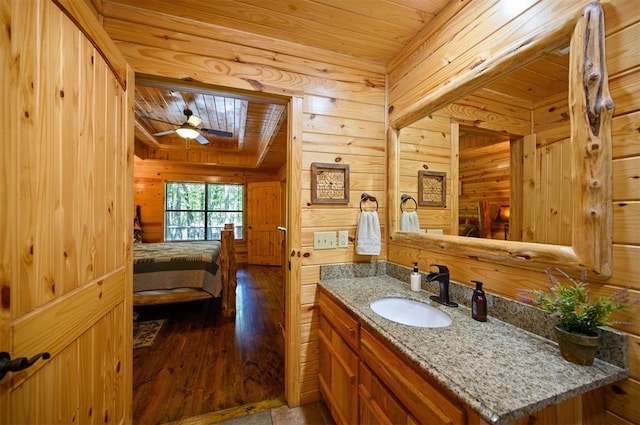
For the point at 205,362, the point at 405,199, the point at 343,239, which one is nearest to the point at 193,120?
the point at 343,239

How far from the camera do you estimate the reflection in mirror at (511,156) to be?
89 centimetres

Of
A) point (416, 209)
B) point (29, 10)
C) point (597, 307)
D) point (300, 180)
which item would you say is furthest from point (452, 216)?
point (29, 10)

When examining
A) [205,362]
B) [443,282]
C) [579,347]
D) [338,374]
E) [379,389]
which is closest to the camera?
[579,347]

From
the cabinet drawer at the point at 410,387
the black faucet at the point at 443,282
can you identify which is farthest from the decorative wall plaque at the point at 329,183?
the cabinet drawer at the point at 410,387

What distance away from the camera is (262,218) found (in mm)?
6207

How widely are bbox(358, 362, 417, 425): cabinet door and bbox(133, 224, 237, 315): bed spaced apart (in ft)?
8.16

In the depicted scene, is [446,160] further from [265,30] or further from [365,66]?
[265,30]

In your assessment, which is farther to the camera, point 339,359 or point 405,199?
point 405,199

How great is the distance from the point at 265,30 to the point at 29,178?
144 cm

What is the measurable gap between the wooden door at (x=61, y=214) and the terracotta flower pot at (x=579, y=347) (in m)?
1.60

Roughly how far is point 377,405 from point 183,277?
2802 millimetres

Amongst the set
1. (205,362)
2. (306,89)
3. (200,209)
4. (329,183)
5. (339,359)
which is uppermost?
(306,89)

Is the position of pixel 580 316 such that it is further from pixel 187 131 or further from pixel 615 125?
pixel 187 131

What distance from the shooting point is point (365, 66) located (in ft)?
5.97
